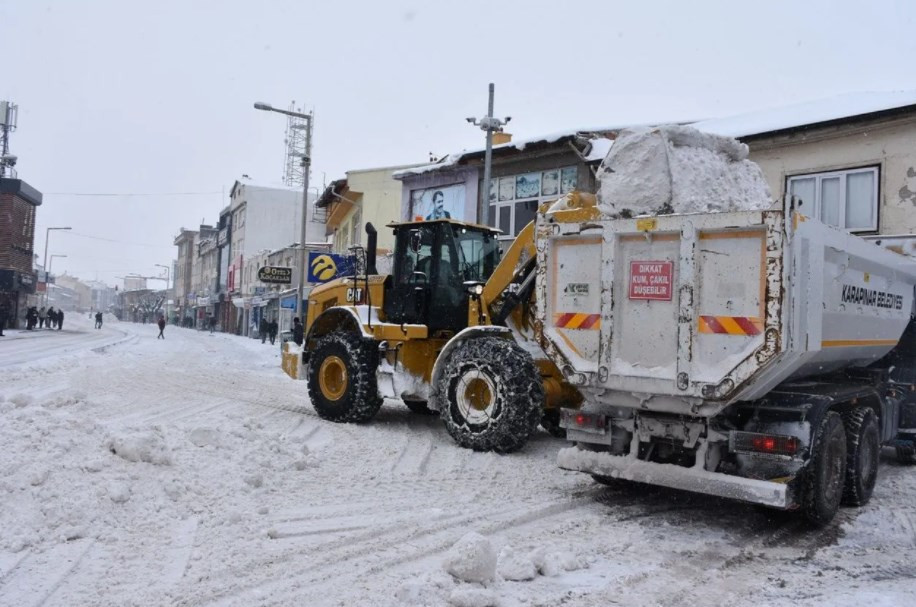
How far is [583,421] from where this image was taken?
6.69 m

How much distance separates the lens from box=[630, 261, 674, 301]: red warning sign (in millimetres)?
6000

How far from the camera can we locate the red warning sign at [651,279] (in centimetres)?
600

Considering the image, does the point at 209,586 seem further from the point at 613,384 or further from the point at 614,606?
the point at 613,384

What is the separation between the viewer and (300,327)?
21234 millimetres

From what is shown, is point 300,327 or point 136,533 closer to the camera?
point 136,533

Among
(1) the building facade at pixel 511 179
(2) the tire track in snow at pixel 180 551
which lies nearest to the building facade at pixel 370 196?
(1) the building facade at pixel 511 179

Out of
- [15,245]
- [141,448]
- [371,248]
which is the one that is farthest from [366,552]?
[15,245]

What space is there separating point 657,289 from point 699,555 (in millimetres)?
2027

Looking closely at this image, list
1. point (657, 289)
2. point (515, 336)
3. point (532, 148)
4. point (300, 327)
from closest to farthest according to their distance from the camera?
point (657, 289) → point (515, 336) → point (532, 148) → point (300, 327)

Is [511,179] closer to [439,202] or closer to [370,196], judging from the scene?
[439,202]

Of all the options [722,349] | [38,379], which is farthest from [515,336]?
[38,379]

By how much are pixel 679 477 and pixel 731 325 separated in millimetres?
1297

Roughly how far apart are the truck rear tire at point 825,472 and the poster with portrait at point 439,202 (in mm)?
16167

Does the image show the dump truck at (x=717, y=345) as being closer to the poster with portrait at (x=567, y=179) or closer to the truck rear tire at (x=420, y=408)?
the truck rear tire at (x=420, y=408)
